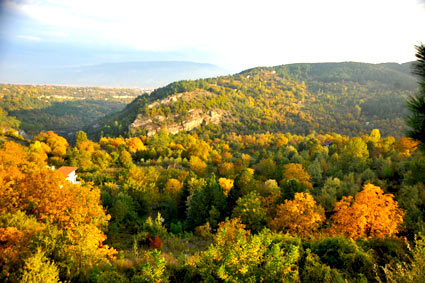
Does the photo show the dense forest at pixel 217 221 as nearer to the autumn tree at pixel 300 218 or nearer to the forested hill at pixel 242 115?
the autumn tree at pixel 300 218

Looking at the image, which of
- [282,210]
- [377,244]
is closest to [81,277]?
[377,244]

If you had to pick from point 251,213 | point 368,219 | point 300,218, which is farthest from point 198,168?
point 368,219

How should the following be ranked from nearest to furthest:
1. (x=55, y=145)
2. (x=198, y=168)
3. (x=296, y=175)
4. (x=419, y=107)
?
(x=419, y=107) → (x=296, y=175) → (x=198, y=168) → (x=55, y=145)

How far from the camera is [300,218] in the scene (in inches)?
833

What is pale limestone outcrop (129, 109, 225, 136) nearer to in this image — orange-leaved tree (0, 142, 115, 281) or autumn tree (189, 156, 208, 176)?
autumn tree (189, 156, 208, 176)

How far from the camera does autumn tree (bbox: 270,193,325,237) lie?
20.8 metres

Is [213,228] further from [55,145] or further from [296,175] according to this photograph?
[55,145]

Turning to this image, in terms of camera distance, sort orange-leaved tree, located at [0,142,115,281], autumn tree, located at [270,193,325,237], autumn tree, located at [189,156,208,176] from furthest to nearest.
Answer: autumn tree, located at [189,156,208,176] → autumn tree, located at [270,193,325,237] → orange-leaved tree, located at [0,142,115,281]

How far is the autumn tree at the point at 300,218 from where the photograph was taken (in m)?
20.8

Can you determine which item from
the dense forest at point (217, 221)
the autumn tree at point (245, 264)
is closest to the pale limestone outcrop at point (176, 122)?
the dense forest at point (217, 221)

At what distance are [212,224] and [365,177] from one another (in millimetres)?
25153

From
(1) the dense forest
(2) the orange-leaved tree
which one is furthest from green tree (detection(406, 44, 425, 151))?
(2) the orange-leaved tree

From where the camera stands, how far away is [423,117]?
5.05 m

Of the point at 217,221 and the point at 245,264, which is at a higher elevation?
the point at 245,264
